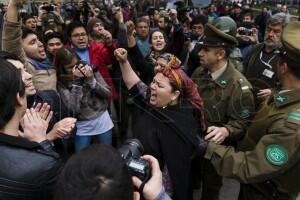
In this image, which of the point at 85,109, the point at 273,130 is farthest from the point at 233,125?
the point at 85,109

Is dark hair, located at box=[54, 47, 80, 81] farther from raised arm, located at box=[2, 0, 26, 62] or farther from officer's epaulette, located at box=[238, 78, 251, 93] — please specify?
officer's epaulette, located at box=[238, 78, 251, 93]

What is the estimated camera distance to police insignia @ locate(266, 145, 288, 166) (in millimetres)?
1552

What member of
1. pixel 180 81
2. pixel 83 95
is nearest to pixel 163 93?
pixel 180 81

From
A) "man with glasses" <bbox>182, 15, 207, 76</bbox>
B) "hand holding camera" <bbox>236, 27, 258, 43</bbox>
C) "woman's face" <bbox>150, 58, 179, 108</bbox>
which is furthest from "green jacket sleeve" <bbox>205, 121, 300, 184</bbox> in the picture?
"hand holding camera" <bbox>236, 27, 258, 43</bbox>

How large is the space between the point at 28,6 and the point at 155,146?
8.88m

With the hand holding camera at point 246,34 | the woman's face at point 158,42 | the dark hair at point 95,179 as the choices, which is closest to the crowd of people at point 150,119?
the dark hair at point 95,179

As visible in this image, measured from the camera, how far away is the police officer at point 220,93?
96.2 inches

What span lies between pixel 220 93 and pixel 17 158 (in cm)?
170

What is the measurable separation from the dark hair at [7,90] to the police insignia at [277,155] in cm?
118

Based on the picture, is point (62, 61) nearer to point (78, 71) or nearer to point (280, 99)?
point (78, 71)

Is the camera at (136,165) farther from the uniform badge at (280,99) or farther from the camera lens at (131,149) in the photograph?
the uniform badge at (280,99)

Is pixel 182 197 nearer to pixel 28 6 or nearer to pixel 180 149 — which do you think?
pixel 180 149

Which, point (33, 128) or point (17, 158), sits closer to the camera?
point (17, 158)

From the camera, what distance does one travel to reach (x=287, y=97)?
171 centimetres
